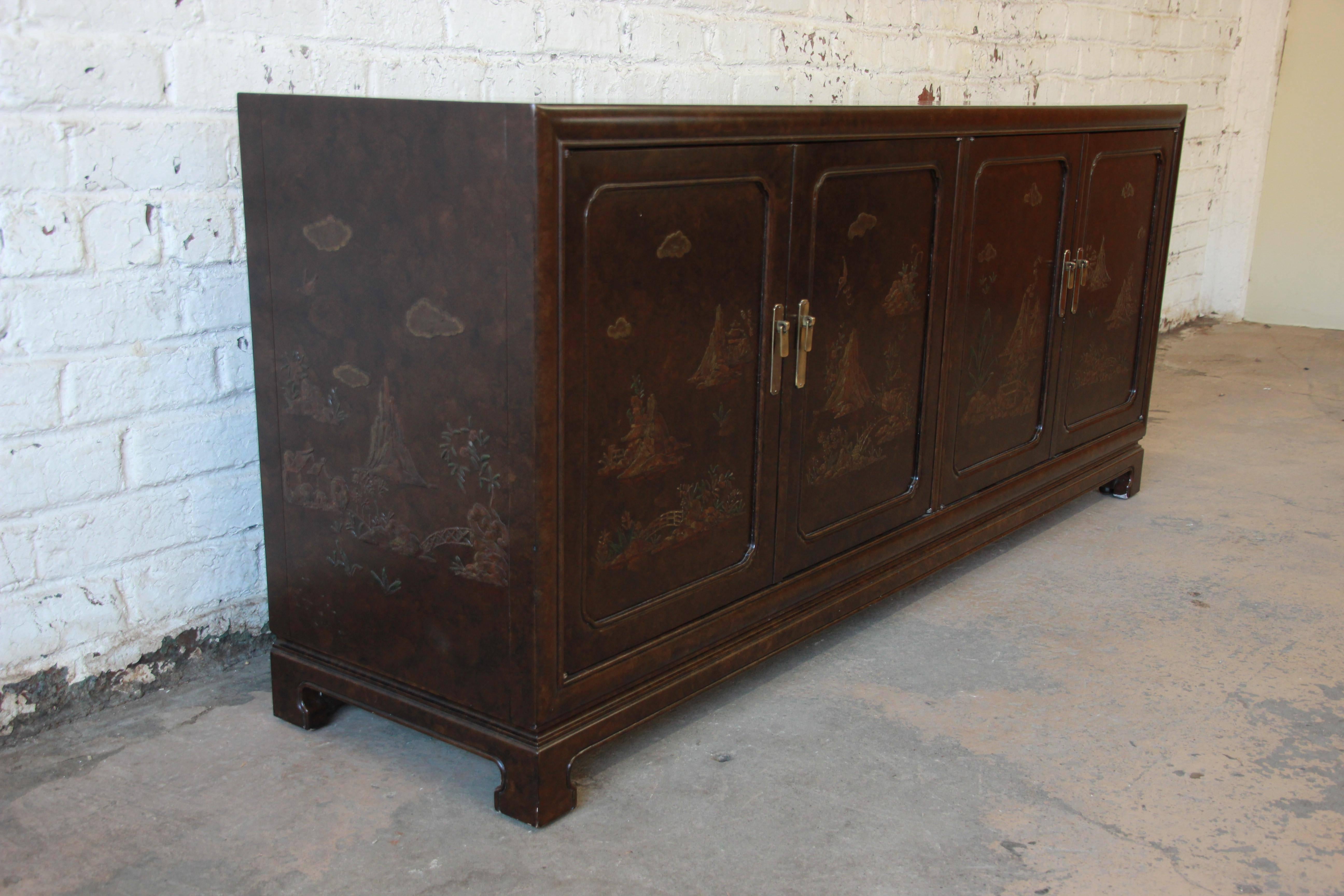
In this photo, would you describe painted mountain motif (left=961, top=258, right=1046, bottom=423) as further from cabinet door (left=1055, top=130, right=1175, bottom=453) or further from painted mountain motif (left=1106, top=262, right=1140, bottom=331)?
painted mountain motif (left=1106, top=262, right=1140, bottom=331)

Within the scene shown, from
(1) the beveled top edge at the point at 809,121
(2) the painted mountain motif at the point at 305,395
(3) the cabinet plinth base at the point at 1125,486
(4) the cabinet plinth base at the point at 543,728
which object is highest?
(1) the beveled top edge at the point at 809,121

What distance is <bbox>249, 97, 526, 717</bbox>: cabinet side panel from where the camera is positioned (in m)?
1.62

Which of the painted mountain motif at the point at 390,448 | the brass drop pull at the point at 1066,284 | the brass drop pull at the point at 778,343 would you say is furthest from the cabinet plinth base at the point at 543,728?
the brass drop pull at the point at 1066,284

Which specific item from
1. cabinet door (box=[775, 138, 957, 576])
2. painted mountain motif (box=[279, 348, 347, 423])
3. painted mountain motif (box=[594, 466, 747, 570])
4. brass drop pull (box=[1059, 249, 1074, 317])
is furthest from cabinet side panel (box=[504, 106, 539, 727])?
brass drop pull (box=[1059, 249, 1074, 317])

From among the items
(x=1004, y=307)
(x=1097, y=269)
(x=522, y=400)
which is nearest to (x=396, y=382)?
(x=522, y=400)

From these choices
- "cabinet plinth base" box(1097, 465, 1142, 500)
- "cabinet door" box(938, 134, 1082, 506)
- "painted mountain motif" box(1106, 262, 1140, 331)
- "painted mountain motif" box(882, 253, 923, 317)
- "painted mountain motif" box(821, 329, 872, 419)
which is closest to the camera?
"painted mountain motif" box(821, 329, 872, 419)

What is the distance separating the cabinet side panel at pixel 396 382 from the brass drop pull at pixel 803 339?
62cm

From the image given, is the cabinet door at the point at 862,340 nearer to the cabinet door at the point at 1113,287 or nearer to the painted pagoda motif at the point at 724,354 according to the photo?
the painted pagoda motif at the point at 724,354

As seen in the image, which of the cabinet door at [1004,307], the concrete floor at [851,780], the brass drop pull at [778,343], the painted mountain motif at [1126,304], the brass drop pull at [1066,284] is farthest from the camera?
the painted mountain motif at [1126,304]

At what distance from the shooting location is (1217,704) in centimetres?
217

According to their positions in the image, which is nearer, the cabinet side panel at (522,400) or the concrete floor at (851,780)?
the cabinet side panel at (522,400)

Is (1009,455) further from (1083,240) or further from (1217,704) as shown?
(1217,704)

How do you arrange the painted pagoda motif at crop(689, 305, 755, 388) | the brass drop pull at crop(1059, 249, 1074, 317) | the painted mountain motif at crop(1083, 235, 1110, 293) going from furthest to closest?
the painted mountain motif at crop(1083, 235, 1110, 293)
the brass drop pull at crop(1059, 249, 1074, 317)
the painted pagoda motif at crop(689, 305, 755, 388)

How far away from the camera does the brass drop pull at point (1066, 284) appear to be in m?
2.87
